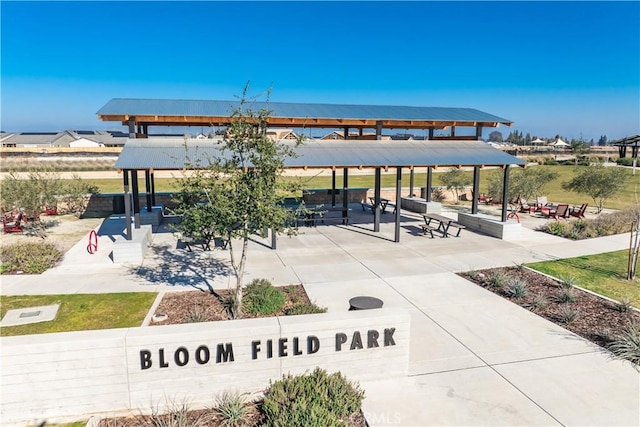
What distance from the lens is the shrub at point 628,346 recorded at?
7.36 meters

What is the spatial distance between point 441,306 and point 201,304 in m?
5.51

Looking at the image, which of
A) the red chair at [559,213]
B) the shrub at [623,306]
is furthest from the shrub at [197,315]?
the red chair at [559,213]

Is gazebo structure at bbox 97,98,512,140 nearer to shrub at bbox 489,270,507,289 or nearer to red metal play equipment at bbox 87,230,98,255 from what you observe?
Result: red metal play equipment at bbox 87,230,98,255

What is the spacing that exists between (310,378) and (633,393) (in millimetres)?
4848

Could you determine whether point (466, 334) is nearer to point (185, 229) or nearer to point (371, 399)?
point (371, 399)

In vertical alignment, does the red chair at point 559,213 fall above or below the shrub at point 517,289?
above

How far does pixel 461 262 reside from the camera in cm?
1355

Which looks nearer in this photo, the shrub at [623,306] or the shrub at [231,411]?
the shrub at [231,411]

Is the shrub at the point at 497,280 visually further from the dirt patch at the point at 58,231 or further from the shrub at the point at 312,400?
the dirt patch at the point at 58,231

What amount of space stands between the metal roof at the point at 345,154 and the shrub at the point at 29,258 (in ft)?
11.3

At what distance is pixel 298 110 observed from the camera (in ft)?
59.7

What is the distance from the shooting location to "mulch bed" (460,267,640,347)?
859cm

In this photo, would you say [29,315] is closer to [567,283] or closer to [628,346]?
[628,346]

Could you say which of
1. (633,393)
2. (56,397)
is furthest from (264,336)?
(633,393)
